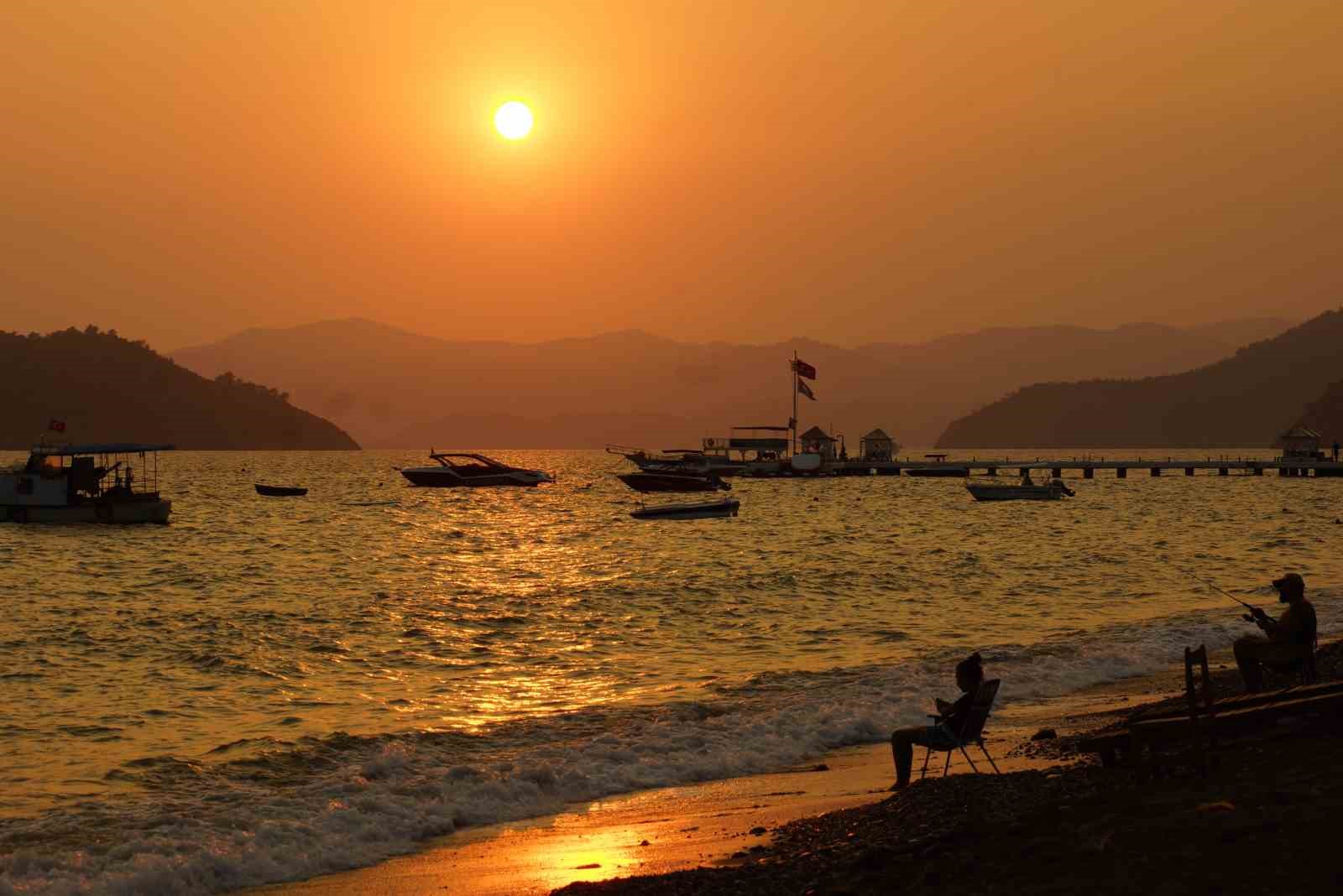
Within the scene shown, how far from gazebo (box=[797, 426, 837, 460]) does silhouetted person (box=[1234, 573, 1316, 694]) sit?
432ft

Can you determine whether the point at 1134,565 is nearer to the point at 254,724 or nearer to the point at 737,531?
the point at 737,531

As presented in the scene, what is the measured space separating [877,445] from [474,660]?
126m

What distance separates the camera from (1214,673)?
810 inches

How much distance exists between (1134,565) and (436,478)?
96052 millimetres

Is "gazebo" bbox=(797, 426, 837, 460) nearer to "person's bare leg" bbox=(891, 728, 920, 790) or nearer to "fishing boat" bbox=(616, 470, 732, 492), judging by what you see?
"fishing boat" bbox=(616, 470, 732, 492)

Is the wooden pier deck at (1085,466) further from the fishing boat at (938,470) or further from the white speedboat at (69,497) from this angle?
the white speedboat at (69,497)

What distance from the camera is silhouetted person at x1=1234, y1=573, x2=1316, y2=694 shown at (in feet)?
49.5

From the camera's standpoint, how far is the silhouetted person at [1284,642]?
15094 millimetres

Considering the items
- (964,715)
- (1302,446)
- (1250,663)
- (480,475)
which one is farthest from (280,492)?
(964,715)

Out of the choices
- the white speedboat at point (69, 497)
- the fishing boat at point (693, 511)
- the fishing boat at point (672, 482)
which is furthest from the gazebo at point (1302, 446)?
the white speedboat at point (69, 497)

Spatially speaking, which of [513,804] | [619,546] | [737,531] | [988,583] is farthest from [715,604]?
[737,531]

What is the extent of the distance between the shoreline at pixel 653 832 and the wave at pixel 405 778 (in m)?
0.46

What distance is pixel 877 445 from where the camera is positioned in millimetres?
148750

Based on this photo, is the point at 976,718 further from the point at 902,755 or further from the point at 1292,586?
the point at 1292,586
